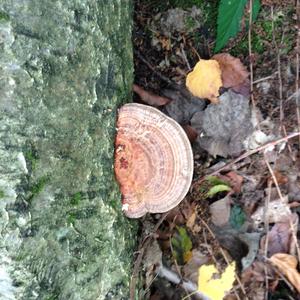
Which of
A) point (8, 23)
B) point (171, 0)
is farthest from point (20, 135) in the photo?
point (171, 0)

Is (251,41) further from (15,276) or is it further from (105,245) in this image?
(15,276)

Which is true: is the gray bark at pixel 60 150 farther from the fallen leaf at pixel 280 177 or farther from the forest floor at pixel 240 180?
the fallen leaf at pixel 280 177

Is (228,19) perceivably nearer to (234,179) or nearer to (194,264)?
(234,179)

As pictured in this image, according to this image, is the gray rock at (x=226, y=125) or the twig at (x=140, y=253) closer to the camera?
the twig at (x=140, y=253)

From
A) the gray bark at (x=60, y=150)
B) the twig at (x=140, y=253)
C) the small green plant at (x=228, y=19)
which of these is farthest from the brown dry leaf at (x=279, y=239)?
the small green plant at (x=228, y=19)

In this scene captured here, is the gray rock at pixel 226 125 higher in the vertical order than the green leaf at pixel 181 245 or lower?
higher

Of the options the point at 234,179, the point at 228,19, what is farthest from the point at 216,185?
the point at 228,19
